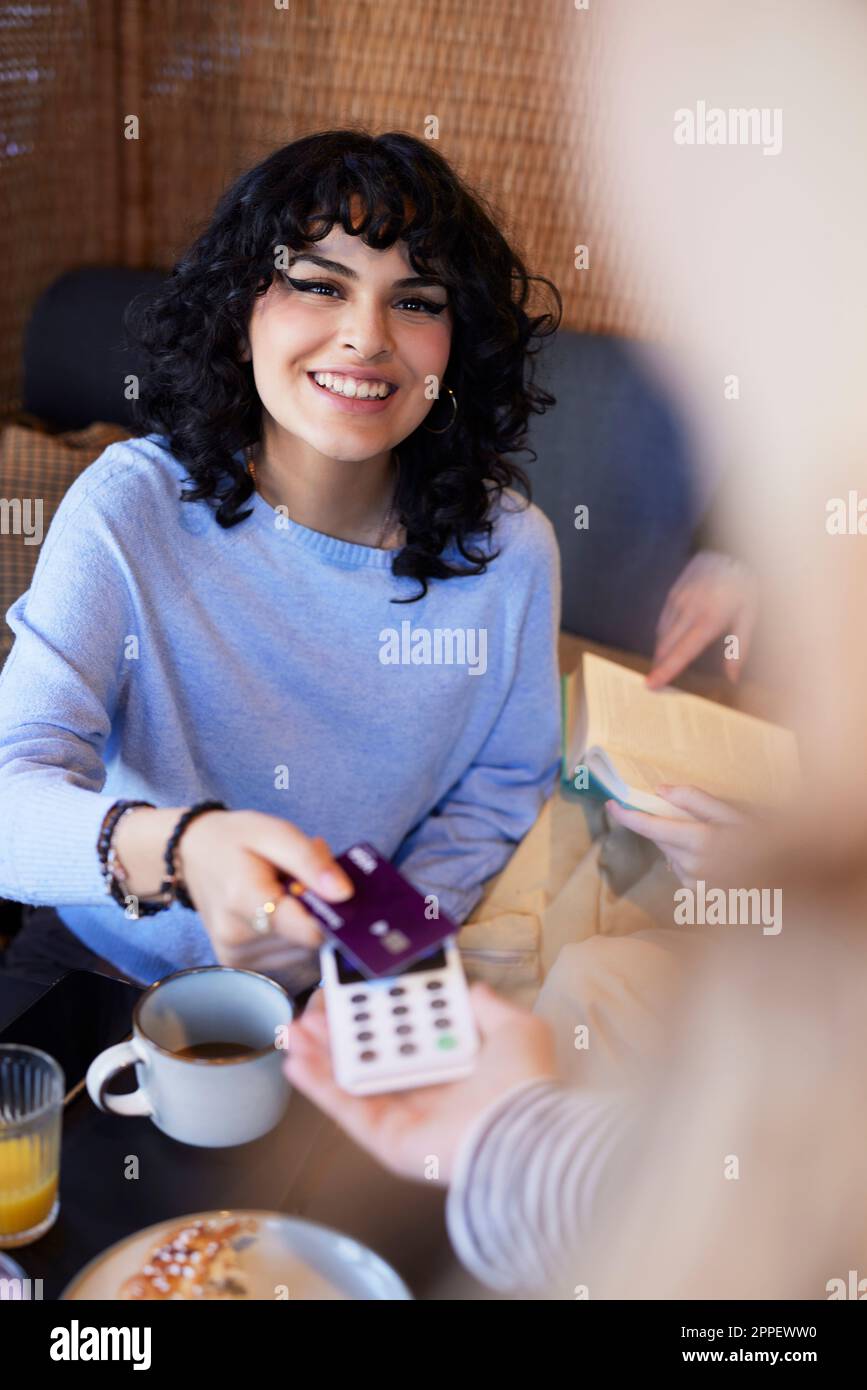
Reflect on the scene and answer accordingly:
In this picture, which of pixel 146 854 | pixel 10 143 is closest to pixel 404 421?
pixel 146 854

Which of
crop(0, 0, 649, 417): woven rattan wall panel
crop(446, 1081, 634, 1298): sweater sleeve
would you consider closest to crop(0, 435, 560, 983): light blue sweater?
crop(446, 1081, 634, 1298): sweater sleeve

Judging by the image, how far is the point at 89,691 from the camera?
0.95m

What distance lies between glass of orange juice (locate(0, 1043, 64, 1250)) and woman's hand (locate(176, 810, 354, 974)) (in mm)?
130

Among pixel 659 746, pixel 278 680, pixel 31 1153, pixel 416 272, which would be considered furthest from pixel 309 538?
pixel 31 1153

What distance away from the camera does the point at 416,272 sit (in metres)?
1.04

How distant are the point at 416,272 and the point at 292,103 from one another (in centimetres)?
98

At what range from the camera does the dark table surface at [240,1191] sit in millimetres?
654

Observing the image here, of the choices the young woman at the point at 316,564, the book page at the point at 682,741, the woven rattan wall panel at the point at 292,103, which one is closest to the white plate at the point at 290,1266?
the young woman at the point at 316,564

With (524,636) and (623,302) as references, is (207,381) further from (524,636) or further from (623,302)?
(623,302)

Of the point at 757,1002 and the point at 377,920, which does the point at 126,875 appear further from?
the point at 757,1002

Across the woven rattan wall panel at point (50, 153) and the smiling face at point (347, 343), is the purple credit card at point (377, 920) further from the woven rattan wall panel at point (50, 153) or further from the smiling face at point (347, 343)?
the woven rattan wall panel at point (50, 153)

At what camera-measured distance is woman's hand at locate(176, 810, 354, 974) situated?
2.14 feet

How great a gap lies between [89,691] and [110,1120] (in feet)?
1.17

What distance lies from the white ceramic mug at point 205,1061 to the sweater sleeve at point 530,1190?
0.46ft
